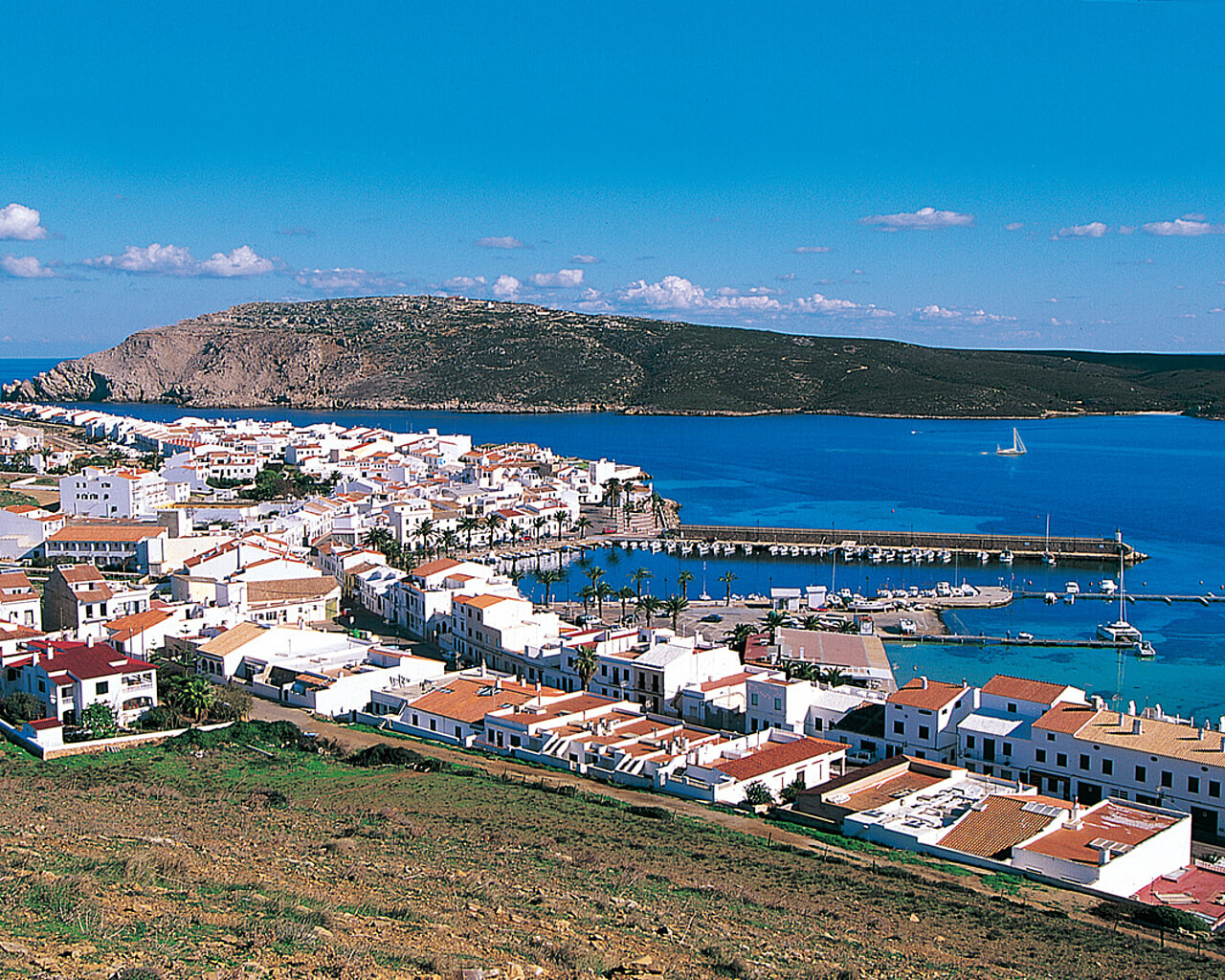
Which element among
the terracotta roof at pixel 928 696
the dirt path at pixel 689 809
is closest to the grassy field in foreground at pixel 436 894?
the dirt path at pixel 689 809

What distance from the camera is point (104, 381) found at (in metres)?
163

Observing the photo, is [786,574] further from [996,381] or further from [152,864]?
[996,381]

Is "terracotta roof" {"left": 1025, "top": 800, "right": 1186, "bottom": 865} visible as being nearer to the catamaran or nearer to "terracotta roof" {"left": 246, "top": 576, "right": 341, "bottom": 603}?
the catamaran

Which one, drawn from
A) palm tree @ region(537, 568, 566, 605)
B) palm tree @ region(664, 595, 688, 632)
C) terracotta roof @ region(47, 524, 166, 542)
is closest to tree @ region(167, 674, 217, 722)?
palm tree @ region(664, 595, 688, 632)

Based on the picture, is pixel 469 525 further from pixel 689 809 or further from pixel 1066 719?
pixel 689 809

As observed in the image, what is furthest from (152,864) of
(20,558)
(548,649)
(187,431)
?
(187,431)

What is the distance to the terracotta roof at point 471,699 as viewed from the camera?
2459 cm

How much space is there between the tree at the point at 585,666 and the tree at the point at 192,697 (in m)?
8.29

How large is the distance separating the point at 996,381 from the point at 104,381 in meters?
124

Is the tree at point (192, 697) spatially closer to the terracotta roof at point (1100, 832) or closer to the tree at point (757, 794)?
the tree at point (757, 794)

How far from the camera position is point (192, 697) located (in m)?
23.5

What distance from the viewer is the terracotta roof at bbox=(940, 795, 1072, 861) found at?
56.7 feet

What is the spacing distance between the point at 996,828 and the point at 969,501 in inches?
2300

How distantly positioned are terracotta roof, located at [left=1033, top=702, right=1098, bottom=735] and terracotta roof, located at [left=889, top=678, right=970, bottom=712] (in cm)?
180
